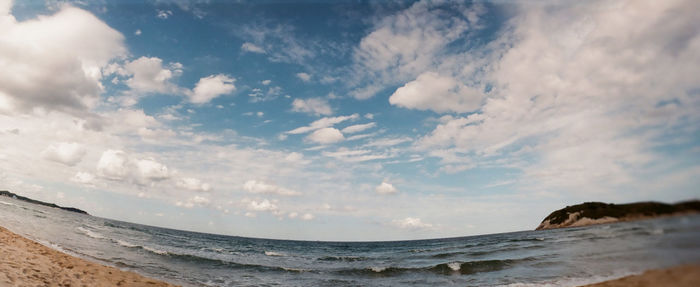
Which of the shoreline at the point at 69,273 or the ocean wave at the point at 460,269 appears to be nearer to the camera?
the shoreline at the point at 69,273

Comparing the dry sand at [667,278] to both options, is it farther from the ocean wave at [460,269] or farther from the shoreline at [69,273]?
the ocean wave at [460,269]

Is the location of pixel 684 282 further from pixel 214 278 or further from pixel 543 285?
pixel 214 278

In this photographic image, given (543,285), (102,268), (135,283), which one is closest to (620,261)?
(543,285)

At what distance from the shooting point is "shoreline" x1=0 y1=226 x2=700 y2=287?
1117cm

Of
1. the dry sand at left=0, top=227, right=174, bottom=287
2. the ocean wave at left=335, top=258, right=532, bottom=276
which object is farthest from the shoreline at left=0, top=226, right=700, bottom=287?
the ocean wave at left=335, top=258, right=532, bottom=276

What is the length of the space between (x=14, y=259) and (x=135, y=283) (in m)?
6.92

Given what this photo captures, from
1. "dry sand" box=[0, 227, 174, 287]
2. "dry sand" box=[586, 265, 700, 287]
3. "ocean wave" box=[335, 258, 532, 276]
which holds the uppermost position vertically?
"dry sand" box=[586, 265, 700, 287]

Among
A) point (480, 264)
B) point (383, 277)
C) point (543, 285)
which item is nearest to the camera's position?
point (543, 285)

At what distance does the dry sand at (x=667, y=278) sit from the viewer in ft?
34.5

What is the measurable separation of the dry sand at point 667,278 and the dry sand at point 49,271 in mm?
23171

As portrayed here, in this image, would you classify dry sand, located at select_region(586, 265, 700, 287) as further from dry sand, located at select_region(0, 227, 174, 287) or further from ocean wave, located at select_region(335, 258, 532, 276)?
dry sand, located at select_region(0, 227, 174, 287)

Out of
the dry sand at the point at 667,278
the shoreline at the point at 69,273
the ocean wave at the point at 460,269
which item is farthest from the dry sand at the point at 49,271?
the dry sand at the point at 667,278

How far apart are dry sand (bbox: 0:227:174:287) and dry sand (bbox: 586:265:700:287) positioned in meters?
23.2

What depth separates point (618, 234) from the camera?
77.8 feet
